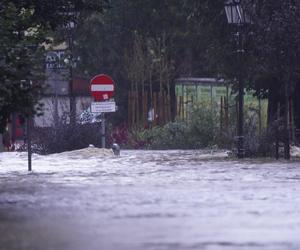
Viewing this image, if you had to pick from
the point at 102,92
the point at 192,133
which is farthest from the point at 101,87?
the point at 192,133

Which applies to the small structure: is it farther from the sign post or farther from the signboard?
the signboard

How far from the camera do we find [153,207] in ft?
41.2

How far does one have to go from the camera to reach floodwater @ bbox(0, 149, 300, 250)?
9742mm

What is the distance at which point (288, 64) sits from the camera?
22625 mm

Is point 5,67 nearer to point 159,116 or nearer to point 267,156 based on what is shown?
point 267,156

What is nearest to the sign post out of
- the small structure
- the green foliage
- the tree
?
the green foliage

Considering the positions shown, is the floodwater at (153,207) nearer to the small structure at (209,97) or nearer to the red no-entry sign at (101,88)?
the red no-entry sign at (101,88)

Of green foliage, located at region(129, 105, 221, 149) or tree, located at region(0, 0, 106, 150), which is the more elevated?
tree, located at region(0, 0, 106, 150)

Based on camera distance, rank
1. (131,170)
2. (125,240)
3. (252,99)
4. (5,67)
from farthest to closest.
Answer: (252,99) < (131,170) < (5,67) < (125,240)

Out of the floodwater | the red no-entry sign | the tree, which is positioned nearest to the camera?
the floodwater

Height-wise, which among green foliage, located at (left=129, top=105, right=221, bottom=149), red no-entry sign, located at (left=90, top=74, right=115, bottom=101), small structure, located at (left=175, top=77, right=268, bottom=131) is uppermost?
red no-entry sign, located at (left=90, top=74, right=115, bottom=101)

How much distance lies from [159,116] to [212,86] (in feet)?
9.38

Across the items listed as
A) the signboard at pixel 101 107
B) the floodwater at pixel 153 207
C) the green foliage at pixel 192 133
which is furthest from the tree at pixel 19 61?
the green foliage at pixel 192 133

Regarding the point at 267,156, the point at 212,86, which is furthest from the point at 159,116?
the point at 267,156
